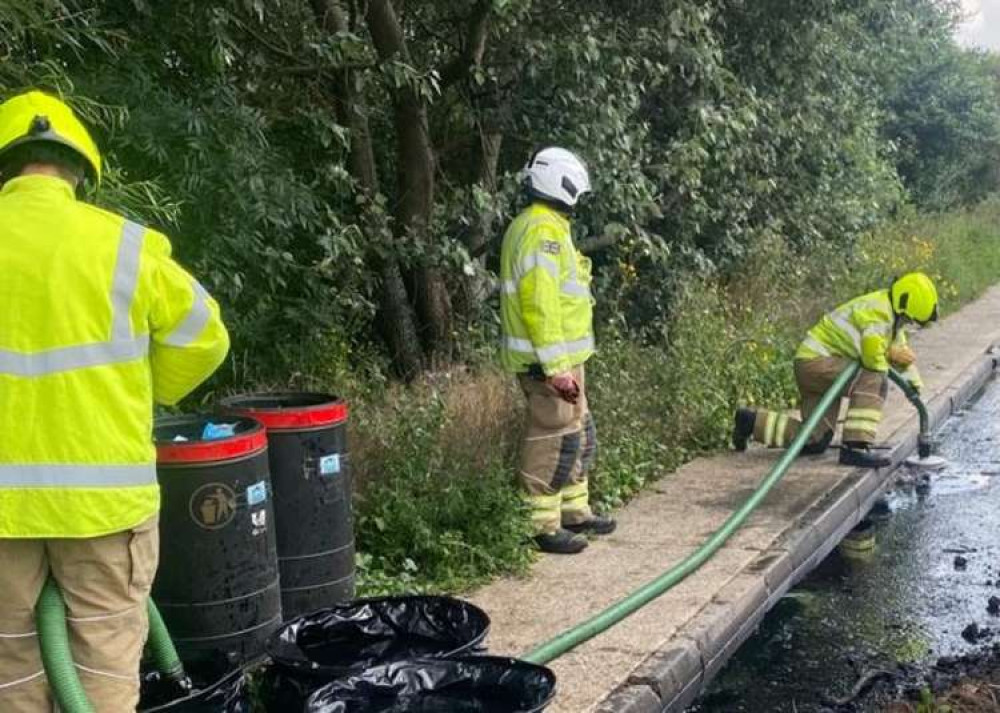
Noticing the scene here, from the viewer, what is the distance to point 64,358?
124 inches

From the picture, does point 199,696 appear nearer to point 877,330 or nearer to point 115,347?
point 115,347

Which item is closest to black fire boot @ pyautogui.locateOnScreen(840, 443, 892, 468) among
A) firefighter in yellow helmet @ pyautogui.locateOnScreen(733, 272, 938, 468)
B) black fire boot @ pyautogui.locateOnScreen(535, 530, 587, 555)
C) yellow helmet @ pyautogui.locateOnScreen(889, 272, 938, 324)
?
firefighter in yellow helmet @ pyautogui.locateOnScreen(733, 272, 938, 468)

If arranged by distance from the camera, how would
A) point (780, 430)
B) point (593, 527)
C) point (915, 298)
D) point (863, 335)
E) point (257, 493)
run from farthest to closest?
point (780, 430) → point (863, 335) → point (915, 298) → point (593, 527) → point (257, 493)

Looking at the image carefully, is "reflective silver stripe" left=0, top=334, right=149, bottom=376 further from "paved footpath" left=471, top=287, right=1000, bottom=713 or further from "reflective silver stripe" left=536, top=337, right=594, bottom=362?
"reflective silver stripe" left=536, top=337, right=594, bottom=362

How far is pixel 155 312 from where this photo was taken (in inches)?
131

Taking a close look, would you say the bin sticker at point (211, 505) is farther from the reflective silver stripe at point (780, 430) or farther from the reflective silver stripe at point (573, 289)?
the reflective silver stripe at point (780, 430)

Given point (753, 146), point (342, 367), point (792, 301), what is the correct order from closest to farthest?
1. point (342, 367)
2. point (753, 146)
3. point (792, 301)

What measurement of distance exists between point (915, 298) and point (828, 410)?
3.27 ft

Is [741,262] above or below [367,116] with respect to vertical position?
below

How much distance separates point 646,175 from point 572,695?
6228 millimetres

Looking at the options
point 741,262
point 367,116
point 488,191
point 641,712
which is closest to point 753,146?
point 741,262

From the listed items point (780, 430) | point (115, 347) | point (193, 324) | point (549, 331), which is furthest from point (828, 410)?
point (115, 347)

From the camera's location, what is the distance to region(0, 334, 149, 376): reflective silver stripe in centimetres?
313

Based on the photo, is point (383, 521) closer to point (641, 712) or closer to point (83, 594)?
point (641, 712)
